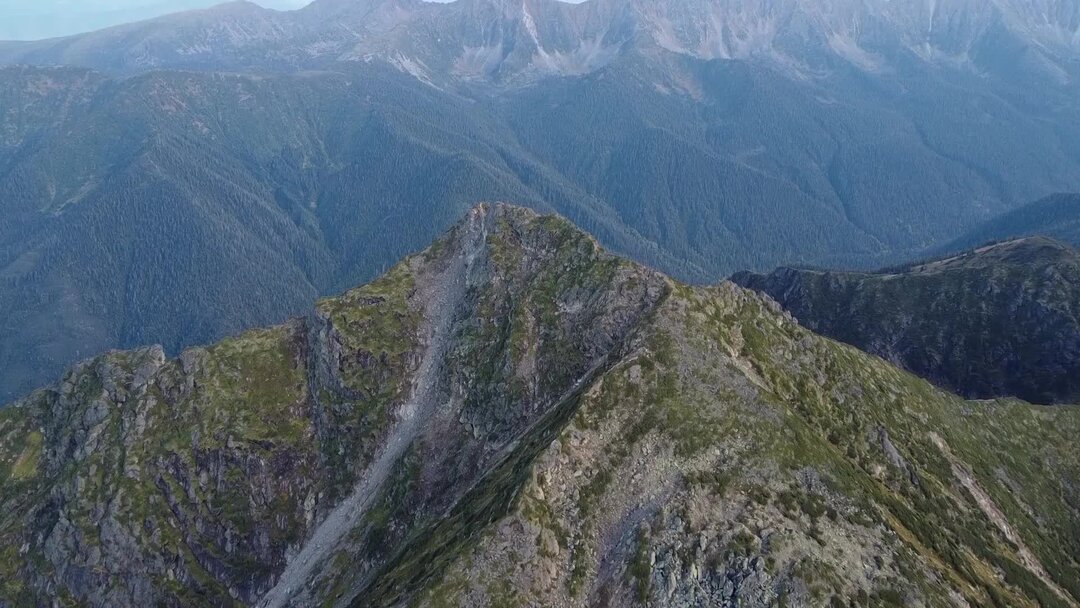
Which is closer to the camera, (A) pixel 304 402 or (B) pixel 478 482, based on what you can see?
(B) pixel 478 482

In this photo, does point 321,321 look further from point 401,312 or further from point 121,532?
point 121,532

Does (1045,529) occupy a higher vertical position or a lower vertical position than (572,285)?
lower

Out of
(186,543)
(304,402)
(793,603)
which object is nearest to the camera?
(793,603)

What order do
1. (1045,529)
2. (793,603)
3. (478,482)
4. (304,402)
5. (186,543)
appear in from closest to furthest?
1. (793,603)
2. (478,482)
3. (1045,529)
4. (186,543)
5. (304,402)

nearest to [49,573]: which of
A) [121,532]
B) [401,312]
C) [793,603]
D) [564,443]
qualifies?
[121,532]

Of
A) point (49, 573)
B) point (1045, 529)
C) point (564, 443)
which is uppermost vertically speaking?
point (564, 443)

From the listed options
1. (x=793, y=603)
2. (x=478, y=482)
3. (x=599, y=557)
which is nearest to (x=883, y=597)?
(x=793, y=603)
